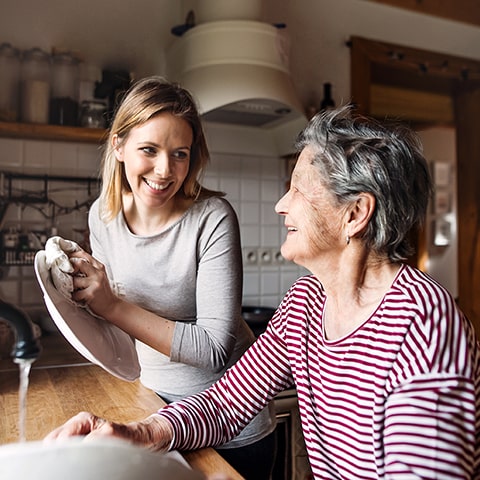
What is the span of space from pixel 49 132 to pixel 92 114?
15 centimetres

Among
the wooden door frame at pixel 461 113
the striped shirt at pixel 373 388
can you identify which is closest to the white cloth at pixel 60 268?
the striped shirt at pixel 373 388

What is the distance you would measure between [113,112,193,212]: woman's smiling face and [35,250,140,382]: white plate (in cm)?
31

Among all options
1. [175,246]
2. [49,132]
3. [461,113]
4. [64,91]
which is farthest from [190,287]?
[461,113]

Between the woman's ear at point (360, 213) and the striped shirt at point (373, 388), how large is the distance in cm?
10

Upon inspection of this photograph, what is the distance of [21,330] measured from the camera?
0.74m

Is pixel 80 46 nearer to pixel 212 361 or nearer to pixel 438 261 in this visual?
pixel 212 361

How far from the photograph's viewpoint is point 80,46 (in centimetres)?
192

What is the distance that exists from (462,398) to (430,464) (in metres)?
0.09

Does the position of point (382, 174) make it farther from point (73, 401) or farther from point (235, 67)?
point (235, 67)

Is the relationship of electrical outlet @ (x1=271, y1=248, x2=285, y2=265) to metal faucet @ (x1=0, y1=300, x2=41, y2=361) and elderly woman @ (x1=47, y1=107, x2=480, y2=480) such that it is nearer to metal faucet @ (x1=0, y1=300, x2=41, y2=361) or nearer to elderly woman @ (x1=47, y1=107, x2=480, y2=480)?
elderly woman @ (x1=47, y1=107, x2=480, y2=480)

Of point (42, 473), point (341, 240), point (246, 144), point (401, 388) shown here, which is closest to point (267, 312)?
point (246, 144)

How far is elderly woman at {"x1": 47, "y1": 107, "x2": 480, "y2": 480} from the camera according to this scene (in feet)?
2.19

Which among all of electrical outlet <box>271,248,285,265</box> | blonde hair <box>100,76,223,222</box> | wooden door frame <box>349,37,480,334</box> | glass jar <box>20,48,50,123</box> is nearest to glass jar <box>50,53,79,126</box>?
glass jar <box>20,48,50,123</box>

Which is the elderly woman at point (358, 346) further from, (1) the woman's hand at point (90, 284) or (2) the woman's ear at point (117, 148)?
(2) the woman's ear at point (117, 148)
